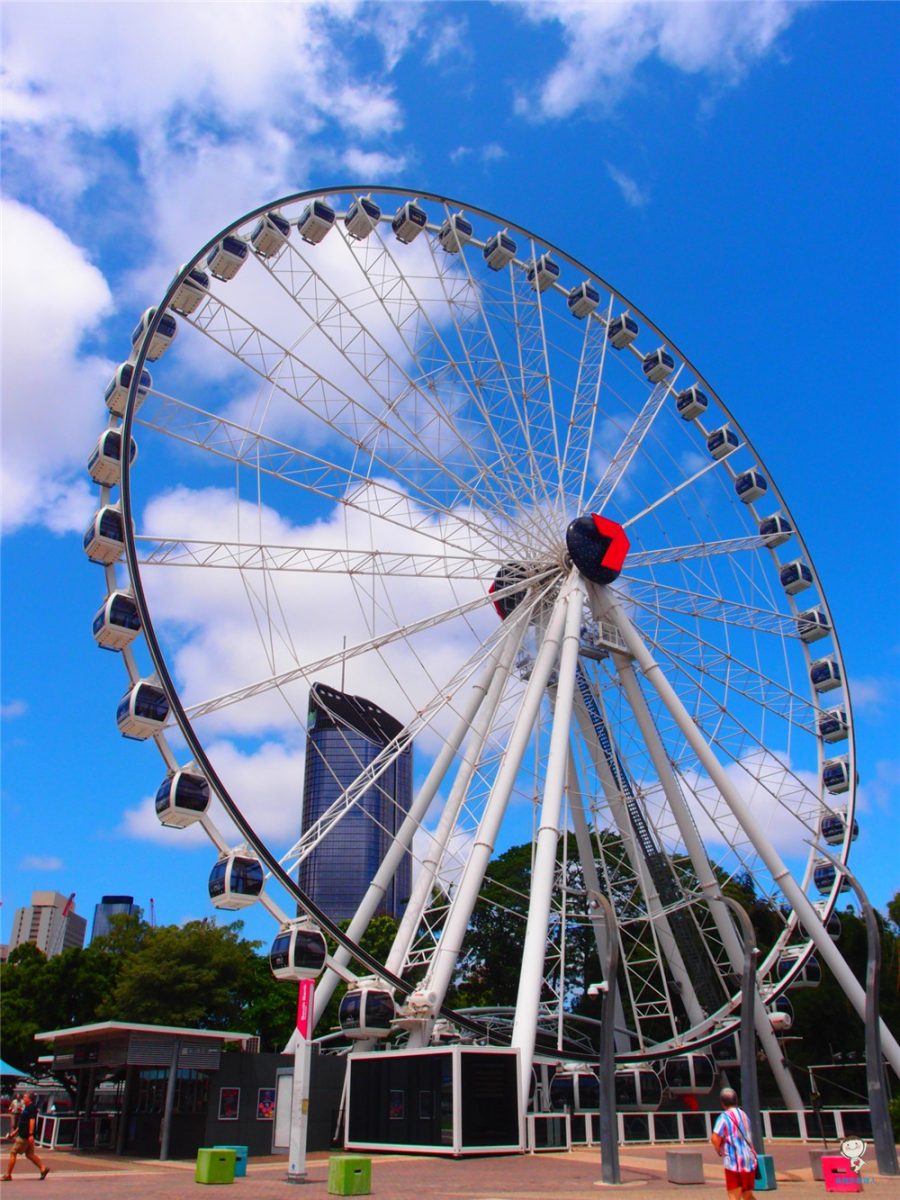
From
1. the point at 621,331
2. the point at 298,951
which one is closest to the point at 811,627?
the point at 621,331

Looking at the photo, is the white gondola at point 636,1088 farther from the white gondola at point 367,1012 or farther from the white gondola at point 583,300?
the white gondola at point 583,300

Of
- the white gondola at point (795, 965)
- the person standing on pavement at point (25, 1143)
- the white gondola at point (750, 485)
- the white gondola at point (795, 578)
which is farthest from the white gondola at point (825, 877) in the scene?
the person standing on pavement at point (25, 1143)

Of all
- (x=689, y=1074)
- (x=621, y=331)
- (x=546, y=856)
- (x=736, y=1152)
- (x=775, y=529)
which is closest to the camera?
(x=736, y=1152)

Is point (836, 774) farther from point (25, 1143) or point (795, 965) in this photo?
point (25, 1143)

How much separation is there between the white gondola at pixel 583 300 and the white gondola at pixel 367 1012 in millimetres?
25240

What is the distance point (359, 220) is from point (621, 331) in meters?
11.6

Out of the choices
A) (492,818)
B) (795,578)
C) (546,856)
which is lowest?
(546,856)

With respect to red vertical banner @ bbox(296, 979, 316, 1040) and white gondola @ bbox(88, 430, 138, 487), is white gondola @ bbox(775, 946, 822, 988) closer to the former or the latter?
red vertical banner @ bbox(296, 979, 316, 1040)

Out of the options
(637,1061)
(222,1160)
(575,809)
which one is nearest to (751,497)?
(575,809)

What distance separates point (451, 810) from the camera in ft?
88.7

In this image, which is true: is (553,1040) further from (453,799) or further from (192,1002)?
(192,1002)

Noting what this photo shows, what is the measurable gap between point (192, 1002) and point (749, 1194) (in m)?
47.6

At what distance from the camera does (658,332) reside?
125ft

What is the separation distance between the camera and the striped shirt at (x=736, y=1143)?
10.4 meters
